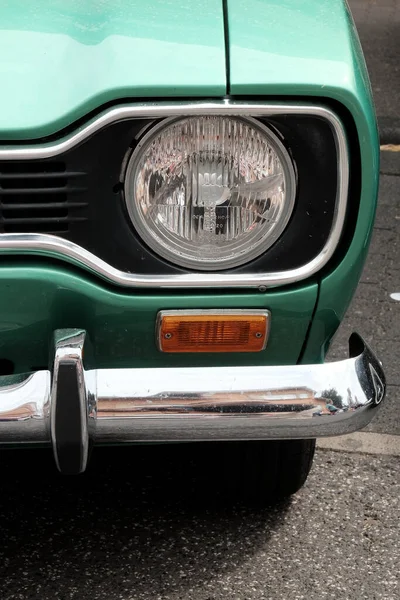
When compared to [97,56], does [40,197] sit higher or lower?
lower

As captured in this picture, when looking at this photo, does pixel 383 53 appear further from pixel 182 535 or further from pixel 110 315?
pixel 110 315

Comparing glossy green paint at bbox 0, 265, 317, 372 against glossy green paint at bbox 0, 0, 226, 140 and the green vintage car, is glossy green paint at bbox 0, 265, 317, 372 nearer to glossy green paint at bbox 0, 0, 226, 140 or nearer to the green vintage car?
the green vintage car

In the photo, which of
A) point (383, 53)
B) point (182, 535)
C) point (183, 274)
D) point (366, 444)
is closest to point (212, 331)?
point (183, 274)

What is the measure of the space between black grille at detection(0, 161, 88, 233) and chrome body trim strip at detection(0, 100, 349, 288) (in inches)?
0.9

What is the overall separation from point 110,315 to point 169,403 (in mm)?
213

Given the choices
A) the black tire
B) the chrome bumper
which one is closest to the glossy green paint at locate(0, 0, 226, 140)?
the chrome bumper

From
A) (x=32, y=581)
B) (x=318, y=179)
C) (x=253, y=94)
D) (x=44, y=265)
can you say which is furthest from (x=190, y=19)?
(x=32, y=581)

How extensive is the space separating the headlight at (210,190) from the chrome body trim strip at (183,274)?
1.5 inches

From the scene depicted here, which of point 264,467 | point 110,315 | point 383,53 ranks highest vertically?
point 383,53

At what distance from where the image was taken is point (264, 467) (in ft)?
7.64

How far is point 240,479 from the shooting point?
238 centimetres

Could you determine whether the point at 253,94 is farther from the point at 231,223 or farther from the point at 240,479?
the point at 240,479

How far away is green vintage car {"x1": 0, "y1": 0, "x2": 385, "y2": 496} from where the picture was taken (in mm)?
1682

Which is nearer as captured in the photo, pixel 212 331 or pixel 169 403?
pixel 169 403
